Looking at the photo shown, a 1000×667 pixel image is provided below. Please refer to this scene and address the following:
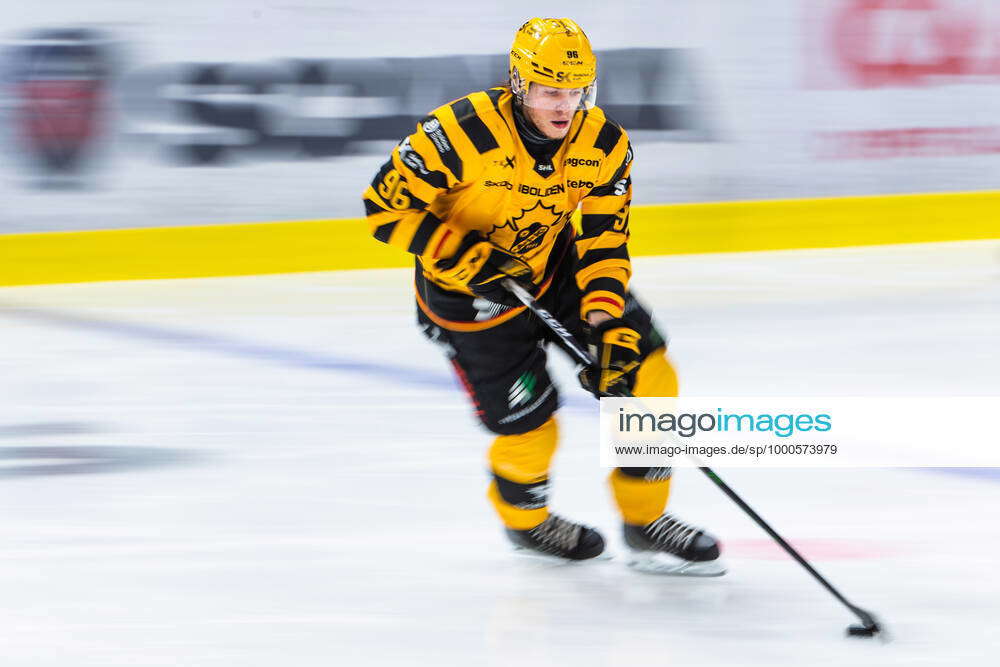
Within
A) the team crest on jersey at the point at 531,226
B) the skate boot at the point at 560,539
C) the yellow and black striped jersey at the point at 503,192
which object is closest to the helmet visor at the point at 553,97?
the yellow and black striped jersey at the point at 503,192

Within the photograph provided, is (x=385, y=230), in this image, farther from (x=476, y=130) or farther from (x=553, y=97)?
(x=553, y=97)

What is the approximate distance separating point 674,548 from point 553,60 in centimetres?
108

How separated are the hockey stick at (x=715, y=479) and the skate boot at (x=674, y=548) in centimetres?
16

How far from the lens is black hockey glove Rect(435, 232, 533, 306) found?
2494 mm

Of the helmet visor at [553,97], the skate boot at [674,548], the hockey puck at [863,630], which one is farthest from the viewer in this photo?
the skate boot at [674,548]

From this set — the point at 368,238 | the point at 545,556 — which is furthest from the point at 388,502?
the point at 368,238

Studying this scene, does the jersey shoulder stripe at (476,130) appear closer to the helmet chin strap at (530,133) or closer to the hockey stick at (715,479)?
the helmet chin strap at (530,133)

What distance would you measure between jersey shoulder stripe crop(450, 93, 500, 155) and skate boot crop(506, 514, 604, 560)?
846 millimetres

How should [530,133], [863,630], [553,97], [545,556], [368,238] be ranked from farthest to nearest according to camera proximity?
1. [368,238]
2. [545,556]
3. [530,133]
4. [553,97]
5. [863,630]

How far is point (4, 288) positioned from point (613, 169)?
3595 mm

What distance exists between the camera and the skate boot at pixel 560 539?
2.74 m

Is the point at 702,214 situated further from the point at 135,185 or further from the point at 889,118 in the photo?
the point at 135,185

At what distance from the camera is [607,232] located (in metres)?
2.66

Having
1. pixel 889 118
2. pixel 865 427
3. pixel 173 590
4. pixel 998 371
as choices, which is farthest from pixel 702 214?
pixel 173 590
